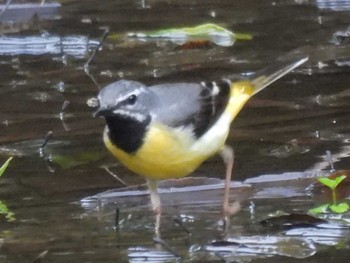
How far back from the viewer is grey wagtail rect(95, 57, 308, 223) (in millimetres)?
5562

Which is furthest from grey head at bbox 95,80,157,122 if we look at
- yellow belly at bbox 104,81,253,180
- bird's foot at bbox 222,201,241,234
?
bird's foot at bbox 222,201,241,234

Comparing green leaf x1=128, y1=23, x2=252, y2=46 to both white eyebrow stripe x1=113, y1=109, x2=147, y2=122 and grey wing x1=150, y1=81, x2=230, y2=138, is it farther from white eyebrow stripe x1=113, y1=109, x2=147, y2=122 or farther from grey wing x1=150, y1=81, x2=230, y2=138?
white eyebrow stripe x1=113, y1=109, x2=147, y2=122

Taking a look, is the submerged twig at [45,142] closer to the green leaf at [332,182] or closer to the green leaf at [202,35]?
the green leaf at [332,182]

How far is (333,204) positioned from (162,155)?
0.95m

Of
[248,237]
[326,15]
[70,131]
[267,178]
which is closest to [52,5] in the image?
[326,15]

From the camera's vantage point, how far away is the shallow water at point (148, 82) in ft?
18.9

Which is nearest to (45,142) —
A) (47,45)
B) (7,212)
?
(7,212)

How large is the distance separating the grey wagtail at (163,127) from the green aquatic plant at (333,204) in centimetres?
47

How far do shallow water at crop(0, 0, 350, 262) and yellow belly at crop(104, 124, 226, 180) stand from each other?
31 centimetres

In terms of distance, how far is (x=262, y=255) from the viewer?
538cm

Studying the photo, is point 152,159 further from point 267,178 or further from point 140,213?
point 267,178

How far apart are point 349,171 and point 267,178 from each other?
0.46 meters

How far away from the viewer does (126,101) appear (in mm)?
5527

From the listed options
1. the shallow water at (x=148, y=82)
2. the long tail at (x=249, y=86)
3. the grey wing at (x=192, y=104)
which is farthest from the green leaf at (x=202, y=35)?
the grey wing at (x=192, y=104)
